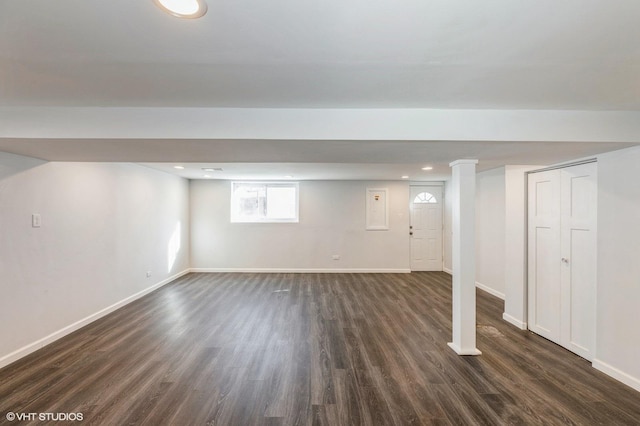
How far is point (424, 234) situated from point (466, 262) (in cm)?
398

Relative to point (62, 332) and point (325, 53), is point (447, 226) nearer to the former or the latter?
point (325, 53)

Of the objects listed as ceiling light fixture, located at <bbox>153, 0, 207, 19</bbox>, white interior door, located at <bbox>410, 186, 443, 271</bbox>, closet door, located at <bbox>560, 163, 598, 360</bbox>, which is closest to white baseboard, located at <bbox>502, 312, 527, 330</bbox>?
closet door, located at <bbox>560, 163, 598, 360</bbox>

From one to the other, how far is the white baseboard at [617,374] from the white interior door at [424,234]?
402 centimetres

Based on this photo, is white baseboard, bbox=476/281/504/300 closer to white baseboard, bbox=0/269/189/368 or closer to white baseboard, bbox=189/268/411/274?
white baseboard, bbox=189/268/411/274

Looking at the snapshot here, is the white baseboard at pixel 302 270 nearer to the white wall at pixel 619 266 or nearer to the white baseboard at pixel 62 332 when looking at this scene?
the white baseboard at pixel 62 332

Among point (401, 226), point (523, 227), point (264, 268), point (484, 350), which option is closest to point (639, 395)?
point (484, 350)

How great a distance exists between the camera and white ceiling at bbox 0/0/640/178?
109 centimetres

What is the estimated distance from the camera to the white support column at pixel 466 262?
272cm

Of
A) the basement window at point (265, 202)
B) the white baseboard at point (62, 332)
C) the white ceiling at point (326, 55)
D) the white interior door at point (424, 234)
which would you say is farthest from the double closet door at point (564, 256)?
the white baseboard at point (62, 332)

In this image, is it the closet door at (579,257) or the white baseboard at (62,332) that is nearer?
the white baseboard at (62,332)

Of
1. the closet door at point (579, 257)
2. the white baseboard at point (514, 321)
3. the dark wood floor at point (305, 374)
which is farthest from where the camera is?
the white baseboard at point (514, 321)

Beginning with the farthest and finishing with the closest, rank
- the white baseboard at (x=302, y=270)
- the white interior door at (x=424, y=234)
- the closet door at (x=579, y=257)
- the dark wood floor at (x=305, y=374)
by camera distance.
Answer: the white interior door at (x=424, y=234) < the white baseboard at (x=302, y=270) < the closet door at (x=579, y=257) < the dark wood floor at (x=305, y=374)

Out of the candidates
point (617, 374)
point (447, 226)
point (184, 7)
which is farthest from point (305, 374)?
point (447, 226)

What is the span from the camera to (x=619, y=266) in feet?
7.69
